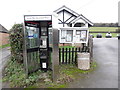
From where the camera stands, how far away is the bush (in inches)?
189

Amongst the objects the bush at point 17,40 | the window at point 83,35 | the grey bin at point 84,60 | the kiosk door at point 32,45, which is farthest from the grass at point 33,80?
the window at point 83,35

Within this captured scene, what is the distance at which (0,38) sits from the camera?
44.3 ft

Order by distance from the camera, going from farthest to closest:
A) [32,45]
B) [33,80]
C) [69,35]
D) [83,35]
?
[69,35]
[83,35]
[32,45]
[33,80]

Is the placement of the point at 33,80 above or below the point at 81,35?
below

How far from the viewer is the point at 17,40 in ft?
15.8

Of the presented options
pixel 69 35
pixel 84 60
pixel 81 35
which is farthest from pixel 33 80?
pixel 81 35

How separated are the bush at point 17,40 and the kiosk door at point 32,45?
866mm

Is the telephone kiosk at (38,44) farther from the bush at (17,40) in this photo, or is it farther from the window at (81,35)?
the window at (81,35)

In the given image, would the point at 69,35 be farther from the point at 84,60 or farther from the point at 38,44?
the point at 38,44

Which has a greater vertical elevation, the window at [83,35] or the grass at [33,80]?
the window at [83,35]

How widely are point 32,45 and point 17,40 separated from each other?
1033mm

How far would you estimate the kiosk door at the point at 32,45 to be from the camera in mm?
4090

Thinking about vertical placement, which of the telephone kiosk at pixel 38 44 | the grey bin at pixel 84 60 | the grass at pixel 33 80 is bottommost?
the grass at pixel 33 80

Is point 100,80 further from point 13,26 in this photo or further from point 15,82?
point 13,26
